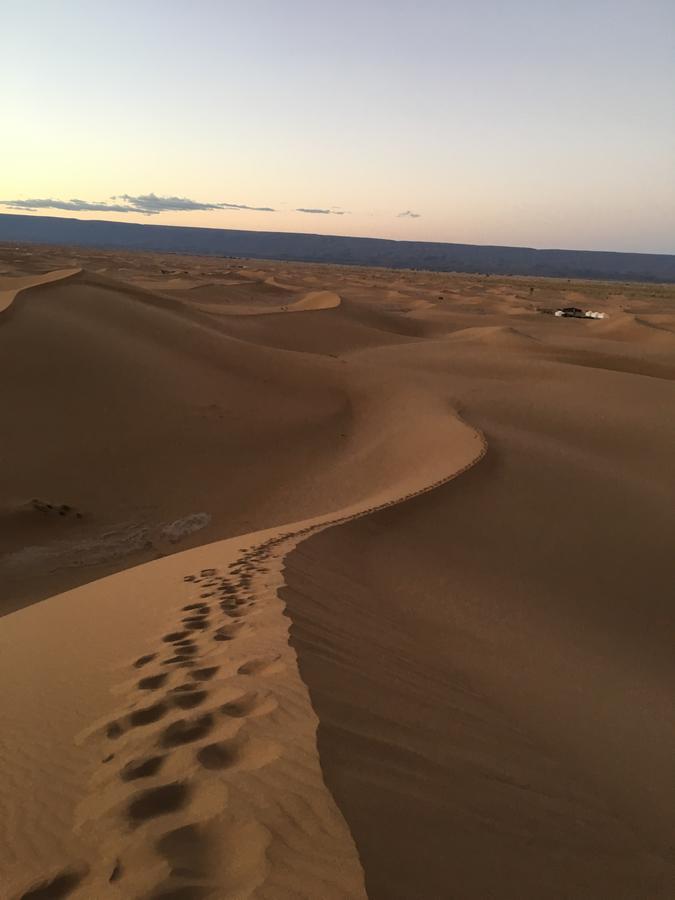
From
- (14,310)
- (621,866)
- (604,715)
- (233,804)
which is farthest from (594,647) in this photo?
(14,310)

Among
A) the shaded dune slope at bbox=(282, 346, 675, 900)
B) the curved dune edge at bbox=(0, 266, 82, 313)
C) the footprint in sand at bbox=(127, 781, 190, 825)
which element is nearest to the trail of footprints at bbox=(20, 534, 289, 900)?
the footprint in sand at bbox=(127, 781, 190, 825)

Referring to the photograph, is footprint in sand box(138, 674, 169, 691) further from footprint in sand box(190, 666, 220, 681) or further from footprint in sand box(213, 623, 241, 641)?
footprint in sand box(213, 623, 241, 641)

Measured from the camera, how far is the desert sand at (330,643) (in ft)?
7.34

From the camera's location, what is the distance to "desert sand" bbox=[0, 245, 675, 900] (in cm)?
224

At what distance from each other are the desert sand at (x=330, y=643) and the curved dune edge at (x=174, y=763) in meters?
0.01

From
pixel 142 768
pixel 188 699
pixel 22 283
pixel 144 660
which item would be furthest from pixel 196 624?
pixel 22 283

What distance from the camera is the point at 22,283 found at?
24000mm

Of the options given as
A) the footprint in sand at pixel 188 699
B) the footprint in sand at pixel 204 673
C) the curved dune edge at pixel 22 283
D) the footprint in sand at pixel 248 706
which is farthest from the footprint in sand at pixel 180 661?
the curved dune edge at pixel 22 283

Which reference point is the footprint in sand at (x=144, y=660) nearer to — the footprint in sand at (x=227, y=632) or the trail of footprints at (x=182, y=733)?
the trail of footprints at (x=182, y=733)

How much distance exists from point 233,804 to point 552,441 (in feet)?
33.5

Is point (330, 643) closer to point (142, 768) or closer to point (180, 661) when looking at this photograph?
point (180, 661)

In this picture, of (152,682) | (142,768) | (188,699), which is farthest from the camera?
(152,682)

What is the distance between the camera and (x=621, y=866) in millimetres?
2576

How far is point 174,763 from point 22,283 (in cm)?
2506
